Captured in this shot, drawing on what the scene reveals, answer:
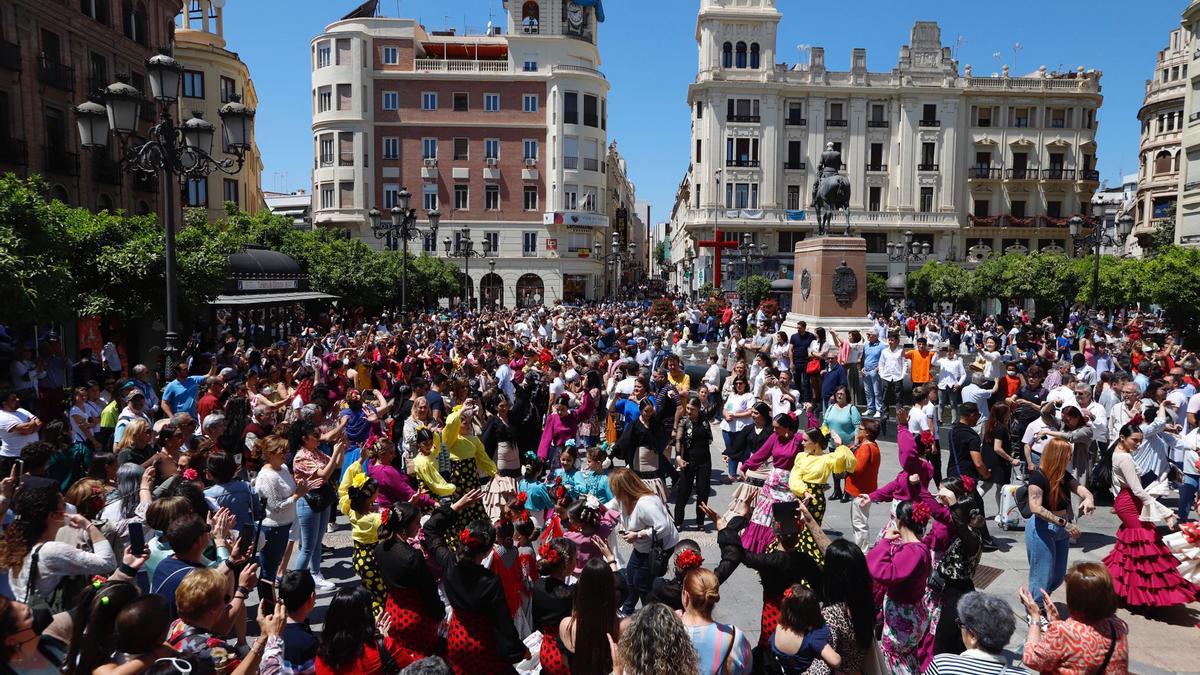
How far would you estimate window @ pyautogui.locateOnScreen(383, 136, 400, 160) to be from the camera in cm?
5450

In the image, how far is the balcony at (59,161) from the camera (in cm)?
2706

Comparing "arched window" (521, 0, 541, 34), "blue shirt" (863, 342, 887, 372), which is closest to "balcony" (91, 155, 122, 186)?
"blue shirt" (863, 342, 887, 372)

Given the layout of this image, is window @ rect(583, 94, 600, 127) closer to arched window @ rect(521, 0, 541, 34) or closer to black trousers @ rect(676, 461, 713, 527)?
arched window @ rect(521, 0, 541, 34)

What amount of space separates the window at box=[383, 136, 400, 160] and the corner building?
7 centimetres

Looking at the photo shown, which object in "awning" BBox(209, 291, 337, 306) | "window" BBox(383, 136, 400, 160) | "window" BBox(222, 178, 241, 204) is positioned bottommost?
"awning" BBox(209, 291, 337, 306)

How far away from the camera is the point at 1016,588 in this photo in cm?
741

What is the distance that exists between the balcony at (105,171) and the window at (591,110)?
101ft

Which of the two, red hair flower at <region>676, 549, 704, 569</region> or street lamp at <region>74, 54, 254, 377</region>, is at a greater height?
street lamp at <region>74, 54, 254, 377</region>


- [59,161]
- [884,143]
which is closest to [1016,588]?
[59,161]

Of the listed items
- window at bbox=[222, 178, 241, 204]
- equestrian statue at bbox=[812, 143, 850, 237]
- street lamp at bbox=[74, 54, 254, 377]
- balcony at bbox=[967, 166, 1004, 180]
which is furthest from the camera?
balcony at bbox=[967, 166, 1004, 180]

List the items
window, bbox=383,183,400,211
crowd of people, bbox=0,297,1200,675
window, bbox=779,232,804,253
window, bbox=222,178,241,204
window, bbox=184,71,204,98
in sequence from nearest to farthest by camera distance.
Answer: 1. crowd of people, bbox=0,297,1200,675
2. window, bbox=184,71,204,98
3. window, bbox=222,178,241,204
4. window, bbox=383,183,400,211
5. window, bbox=779,232,804,253

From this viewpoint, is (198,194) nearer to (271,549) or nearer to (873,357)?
(873,357)

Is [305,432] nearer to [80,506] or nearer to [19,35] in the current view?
[80,506]

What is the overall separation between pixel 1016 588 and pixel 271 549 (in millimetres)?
6794
